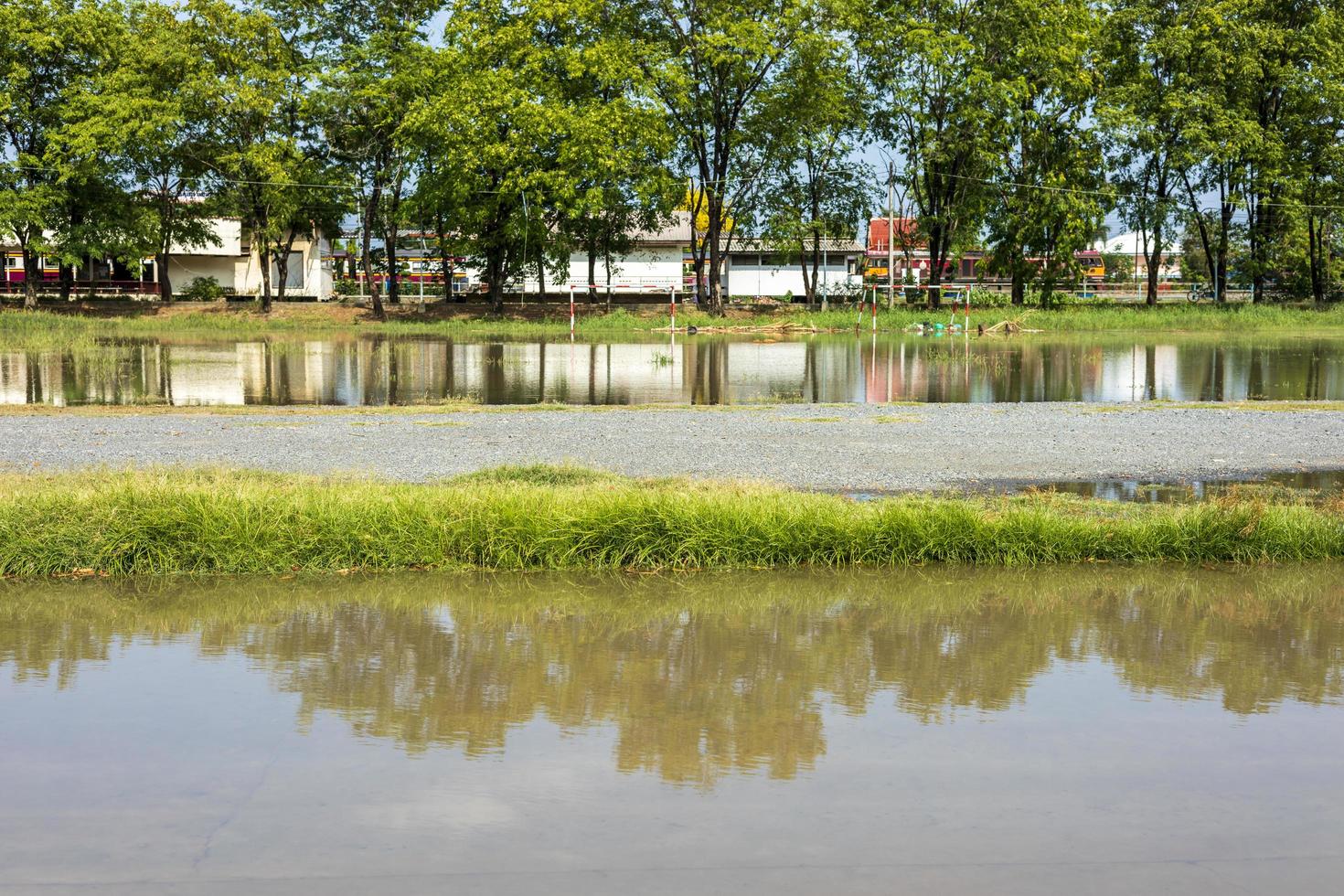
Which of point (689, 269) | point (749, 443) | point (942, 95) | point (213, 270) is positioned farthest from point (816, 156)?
point (749, 443)

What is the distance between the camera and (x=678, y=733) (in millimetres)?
6766

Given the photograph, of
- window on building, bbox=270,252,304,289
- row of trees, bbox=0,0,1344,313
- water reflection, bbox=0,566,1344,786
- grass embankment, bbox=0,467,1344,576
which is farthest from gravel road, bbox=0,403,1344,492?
window on building, bbox=270,252,304,289

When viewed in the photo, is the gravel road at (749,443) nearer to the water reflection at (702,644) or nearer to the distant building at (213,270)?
the water reflection at (702,644)

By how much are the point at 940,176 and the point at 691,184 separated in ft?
37.4

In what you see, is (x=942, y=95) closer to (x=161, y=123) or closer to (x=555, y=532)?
(x=161, y=123)

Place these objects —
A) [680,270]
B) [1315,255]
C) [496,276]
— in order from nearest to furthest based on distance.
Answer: [496,276] < [1315,255] < [680,270]

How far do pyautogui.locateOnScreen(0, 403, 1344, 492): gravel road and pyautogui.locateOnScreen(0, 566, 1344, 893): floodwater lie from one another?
3.68 meters

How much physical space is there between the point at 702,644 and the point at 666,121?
53.9m

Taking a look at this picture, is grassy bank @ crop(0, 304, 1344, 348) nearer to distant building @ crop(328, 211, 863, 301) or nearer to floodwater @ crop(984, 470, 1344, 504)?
distant building @ crop(328, 211, 863, 301)

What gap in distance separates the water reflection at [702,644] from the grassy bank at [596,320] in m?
41.3

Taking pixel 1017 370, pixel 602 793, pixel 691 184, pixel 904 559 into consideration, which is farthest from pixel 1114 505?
pixel 691 184

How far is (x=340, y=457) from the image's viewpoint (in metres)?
14.3

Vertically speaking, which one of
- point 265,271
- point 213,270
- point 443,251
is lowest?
point 265,271

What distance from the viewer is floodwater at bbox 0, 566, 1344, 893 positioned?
528 centimetres
